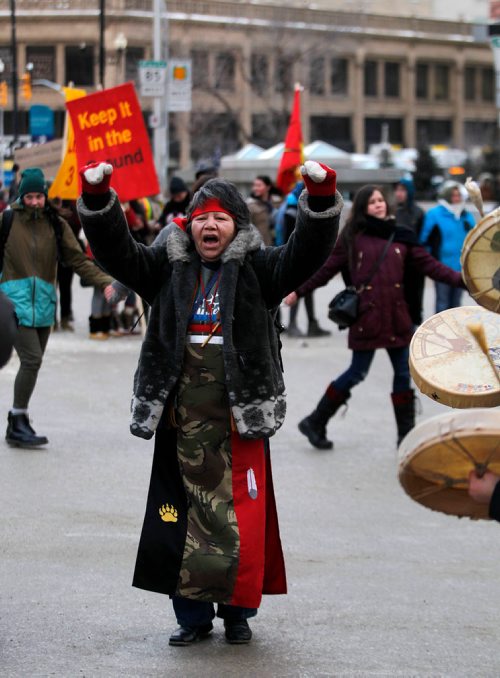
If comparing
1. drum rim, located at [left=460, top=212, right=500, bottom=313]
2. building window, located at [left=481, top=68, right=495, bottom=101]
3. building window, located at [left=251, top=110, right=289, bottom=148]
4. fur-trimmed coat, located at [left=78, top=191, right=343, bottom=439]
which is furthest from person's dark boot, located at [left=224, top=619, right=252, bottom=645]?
building window, located at [left=481, top=68, right=495, bottom=101]

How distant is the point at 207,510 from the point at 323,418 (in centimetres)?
424

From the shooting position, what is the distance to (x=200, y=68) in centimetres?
6481

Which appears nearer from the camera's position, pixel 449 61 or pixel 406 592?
pixel 406 592

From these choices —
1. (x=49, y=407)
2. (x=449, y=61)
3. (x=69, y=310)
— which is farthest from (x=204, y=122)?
(x=49, y=407)

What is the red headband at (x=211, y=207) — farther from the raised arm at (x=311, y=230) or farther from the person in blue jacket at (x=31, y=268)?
the person in blue jacket at (x=31, y=268)

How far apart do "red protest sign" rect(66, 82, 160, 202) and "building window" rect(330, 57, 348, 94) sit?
6392cm

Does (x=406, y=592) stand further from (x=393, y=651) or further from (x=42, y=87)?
(x=42, y=87)

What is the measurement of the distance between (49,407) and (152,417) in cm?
595

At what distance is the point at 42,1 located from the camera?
200ft

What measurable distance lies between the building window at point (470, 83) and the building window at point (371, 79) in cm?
693

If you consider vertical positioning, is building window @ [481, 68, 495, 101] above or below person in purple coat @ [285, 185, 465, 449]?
below

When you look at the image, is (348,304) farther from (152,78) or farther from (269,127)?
(269,127)

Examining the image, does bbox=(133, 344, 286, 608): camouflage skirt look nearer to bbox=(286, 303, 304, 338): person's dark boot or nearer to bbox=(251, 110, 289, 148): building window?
bbox=(286, 303, 304, 338): person's dark boot

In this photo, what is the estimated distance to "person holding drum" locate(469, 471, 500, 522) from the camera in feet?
11.5
